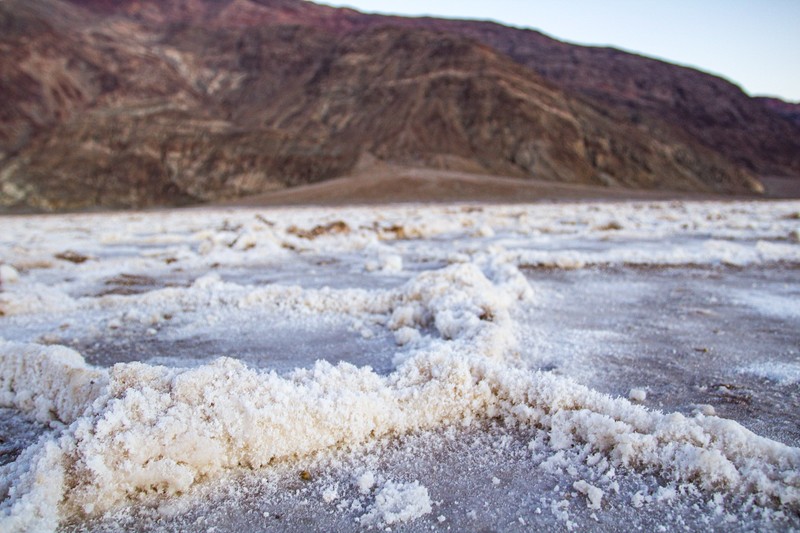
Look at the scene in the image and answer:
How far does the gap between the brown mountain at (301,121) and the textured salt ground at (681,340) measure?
41049 millimetres

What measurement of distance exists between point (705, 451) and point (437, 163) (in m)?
44.2

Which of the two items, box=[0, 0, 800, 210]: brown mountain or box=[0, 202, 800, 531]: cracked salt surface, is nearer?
box=[0, 202, 800, 531]: cracked salt surface

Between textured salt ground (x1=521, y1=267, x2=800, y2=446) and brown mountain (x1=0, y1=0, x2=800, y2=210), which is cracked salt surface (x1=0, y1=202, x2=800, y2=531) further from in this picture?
brown mountain (x1=0, y1=0, x2=800, y2=210)

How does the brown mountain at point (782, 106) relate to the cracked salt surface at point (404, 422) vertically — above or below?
above

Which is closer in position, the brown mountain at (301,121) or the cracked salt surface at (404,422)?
the cracked salt surface at (404,422)

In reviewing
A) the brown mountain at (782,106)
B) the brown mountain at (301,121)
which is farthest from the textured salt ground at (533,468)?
the brown mountain at (782,106)

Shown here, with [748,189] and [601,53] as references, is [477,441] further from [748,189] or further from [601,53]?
[601,53]

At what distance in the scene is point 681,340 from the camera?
2.77 metres

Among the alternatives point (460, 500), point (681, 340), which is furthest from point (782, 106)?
point (460, 500)

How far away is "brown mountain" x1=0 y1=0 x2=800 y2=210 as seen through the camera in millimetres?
45875

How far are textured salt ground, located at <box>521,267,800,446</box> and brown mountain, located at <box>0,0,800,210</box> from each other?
41.0m

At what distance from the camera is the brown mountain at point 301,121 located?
1806 inches

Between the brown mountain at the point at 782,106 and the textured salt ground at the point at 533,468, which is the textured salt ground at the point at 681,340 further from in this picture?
the brown mountain at the point at 782,106

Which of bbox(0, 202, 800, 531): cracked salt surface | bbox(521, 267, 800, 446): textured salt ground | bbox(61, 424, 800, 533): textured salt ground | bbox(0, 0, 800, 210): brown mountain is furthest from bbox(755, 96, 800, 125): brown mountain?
bbox(61, 424, 800, 533): textured salt ground
